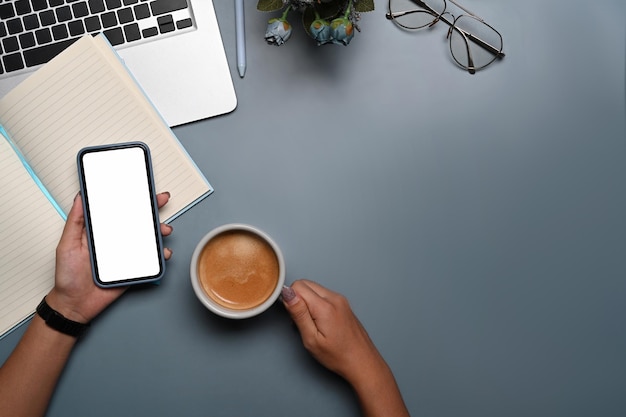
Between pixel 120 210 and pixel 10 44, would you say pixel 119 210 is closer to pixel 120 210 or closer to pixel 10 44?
pixel 120 210

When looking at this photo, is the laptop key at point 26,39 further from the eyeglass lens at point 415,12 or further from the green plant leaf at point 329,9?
the eyeglass lens at point 415,12

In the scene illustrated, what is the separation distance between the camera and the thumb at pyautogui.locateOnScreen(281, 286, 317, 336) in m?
0.82

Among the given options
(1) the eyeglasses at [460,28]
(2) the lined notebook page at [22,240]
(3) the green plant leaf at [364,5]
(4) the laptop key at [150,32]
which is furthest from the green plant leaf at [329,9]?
(2) the lined notebook page at [22,240]

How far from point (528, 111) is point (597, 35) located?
0.15 m

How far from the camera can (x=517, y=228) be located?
923mm

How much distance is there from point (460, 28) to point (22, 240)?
70 cm

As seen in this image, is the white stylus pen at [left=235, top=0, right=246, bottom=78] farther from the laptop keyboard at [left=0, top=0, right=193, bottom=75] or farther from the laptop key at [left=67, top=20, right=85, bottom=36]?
the laptop key at [left=67, top=20, right=85, bottom=36]

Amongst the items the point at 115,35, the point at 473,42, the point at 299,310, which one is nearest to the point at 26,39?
the point at 115,35

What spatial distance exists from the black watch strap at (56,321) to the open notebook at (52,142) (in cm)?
3

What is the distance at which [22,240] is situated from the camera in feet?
2.86

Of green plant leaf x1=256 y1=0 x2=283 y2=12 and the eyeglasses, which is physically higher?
green plant leaf x1=256 y1=0 x2=283 y2=12

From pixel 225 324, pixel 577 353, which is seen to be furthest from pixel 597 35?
pixel 225 324

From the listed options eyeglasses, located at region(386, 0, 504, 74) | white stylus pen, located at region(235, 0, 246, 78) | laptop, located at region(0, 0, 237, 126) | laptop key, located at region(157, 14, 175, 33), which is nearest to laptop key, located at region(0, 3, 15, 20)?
laptop, located at region(0, 0, 237, 126)

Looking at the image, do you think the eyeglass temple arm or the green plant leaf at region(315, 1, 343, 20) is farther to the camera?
the eyeglass temple arm
